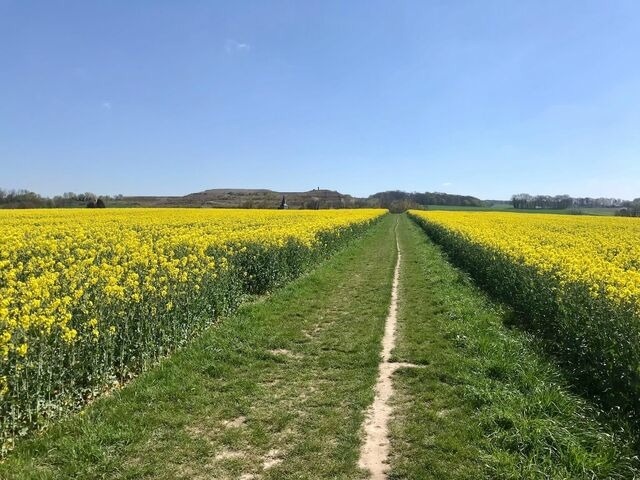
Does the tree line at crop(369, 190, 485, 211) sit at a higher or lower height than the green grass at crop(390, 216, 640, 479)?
higher

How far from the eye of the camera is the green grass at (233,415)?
15.2 ft

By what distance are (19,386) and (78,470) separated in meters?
1.50

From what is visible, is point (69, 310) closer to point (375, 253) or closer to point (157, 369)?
point (157, 369)

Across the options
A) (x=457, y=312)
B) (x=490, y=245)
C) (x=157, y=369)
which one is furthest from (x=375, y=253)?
(x=157, y=369)

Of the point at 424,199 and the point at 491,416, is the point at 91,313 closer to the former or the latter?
the point at 491,416

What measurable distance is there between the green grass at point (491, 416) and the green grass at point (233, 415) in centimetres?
65

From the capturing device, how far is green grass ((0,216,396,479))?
464 centimetres

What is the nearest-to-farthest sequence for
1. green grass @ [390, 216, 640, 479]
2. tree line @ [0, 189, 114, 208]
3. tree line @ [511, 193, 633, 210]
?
green grass @ [390, 216, 640, 479]
tree line @ [0, 189, 114, 208]
tree line @ [511, 193, 633, 210]

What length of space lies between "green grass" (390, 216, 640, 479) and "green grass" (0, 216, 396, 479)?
0.65 m

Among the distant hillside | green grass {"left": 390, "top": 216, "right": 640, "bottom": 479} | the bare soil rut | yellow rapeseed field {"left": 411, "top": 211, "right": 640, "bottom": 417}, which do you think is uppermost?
the distant hillside

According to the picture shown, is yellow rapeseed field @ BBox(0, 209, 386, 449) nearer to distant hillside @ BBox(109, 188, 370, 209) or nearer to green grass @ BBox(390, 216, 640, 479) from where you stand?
green grass @ BBox(390, 216, 640, 479)

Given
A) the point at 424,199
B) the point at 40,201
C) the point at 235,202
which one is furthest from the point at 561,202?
the point at 40,201

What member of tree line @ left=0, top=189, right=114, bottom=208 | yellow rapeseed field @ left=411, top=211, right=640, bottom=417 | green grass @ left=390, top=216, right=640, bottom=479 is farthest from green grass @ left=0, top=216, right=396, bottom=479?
tree line @ left=0, top=189, right=114, bottom=208

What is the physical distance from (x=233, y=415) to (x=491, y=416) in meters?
3.27
